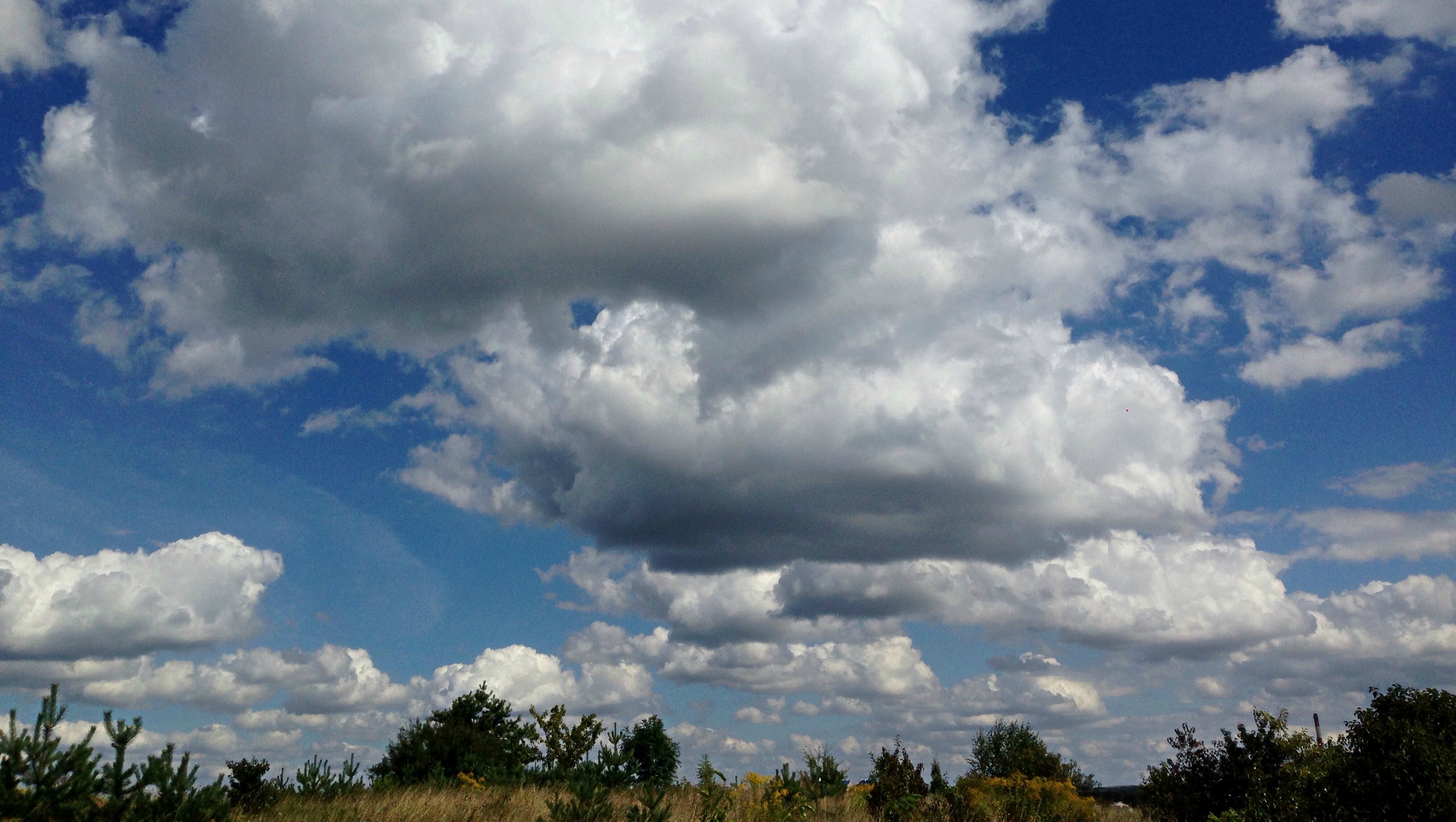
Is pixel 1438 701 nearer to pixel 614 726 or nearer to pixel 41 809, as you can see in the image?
pixel 614 726

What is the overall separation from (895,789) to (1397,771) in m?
12.2

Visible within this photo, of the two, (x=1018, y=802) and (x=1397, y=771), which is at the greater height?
Result: (x=1397, y=771)

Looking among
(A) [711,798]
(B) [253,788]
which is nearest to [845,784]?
(A) [711,798]

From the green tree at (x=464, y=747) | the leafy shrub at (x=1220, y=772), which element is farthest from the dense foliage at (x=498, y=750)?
the leafy shrub at (x=1220, y=772)

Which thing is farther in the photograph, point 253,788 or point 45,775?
point 253,788

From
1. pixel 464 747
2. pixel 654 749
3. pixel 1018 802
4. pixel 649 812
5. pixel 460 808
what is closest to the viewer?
pixel 649 812

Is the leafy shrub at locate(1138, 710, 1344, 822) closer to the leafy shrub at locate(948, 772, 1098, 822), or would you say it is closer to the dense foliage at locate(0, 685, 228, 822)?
the leafy shrub at locate(948, 772, 1098, 822)

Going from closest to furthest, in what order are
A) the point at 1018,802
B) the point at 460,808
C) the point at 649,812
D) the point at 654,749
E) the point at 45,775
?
the point at 45,775, the point at 649,812, the point at 460,808, the point at 1018,802, the point at 654,749

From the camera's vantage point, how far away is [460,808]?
18.9 metres

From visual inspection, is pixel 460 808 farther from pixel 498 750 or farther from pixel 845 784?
pixel 498 750

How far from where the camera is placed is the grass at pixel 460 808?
16.9 meters

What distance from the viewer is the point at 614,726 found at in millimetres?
18344

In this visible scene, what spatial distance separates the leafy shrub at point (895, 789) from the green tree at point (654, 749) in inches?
923

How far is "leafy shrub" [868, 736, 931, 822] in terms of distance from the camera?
22.8 meters
